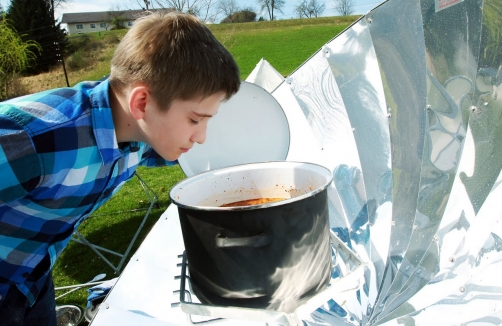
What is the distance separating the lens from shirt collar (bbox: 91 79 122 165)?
1.26 meters

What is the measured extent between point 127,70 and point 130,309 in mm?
885

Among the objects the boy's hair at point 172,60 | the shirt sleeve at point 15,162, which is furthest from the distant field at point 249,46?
the shirt sleeve at point 15,162

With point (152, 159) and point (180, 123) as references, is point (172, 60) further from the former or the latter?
A: point (152, 159)

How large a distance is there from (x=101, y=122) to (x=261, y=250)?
65 cm

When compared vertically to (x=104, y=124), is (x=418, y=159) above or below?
below

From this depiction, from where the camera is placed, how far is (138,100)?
1.26 m

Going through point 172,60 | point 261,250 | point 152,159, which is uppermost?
point 172,60

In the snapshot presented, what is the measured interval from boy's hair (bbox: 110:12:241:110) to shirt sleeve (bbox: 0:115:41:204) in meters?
0.36

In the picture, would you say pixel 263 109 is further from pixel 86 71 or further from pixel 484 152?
pixel 86 71

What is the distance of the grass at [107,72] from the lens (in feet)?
12.0

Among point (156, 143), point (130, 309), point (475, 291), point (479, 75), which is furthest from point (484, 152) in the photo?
point (130, 309)

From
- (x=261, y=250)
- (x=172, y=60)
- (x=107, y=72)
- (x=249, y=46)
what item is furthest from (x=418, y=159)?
(x=249, y=46)

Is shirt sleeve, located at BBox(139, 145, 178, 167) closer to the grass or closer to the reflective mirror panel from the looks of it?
the reflective mirror panel

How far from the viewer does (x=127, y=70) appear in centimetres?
127
